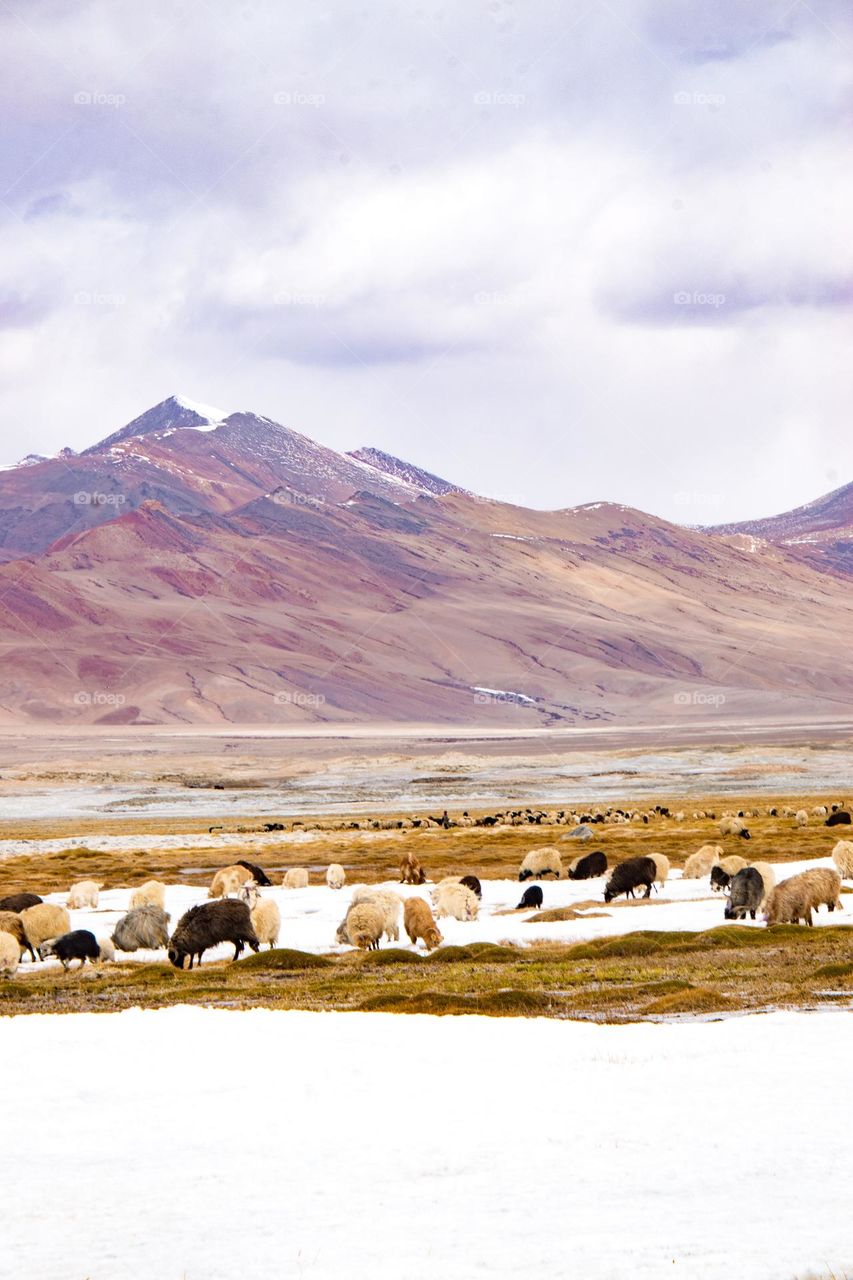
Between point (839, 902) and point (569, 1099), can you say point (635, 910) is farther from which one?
point (569, 1099)

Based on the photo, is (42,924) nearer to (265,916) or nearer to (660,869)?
A: (265,916)

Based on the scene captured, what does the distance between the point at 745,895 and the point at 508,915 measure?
22.7 feet

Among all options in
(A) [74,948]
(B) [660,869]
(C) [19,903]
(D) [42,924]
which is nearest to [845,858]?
(B) [660,869]

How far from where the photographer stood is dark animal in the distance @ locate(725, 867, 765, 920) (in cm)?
2975

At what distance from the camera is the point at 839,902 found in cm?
3023

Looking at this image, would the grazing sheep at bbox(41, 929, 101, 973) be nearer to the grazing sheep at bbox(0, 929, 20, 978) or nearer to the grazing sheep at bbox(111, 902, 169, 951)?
the grazing sheep at bbox(0, 929, 20, 978)

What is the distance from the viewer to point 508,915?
3428 cm

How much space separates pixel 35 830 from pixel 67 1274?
7750 centimetres

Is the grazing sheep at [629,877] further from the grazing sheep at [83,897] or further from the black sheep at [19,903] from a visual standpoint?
the black sheep at [19,903]

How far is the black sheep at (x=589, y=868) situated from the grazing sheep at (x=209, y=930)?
15.4 meters

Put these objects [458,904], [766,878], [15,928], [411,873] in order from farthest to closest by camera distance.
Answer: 1. [411,873]
2. [458,904]
3. [766,878]
4. [15,928]

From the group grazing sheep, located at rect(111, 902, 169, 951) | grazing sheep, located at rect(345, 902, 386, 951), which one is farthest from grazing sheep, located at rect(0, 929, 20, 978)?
grazing sheep, located at rect(345, 902, 386, 951)

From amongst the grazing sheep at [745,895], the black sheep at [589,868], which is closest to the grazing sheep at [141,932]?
the grazing sheep at [745,895]

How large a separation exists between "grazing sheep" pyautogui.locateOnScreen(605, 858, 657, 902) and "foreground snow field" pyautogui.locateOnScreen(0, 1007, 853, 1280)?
20279 mm
